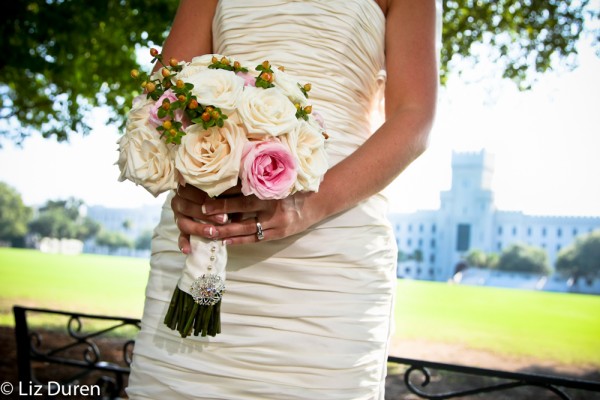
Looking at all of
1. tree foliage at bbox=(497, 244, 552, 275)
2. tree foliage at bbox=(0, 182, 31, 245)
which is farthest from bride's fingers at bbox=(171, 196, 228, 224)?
tree foliage at bbox=(497, 244, 552, 275)

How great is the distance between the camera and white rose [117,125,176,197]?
1322 millimetres

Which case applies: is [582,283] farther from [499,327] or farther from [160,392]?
[160,392]

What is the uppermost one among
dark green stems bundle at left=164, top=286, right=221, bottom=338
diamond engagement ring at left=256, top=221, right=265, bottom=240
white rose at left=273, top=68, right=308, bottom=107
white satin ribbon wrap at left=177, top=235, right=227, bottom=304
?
white rose at left=273, top=68, right=308, bottom=107

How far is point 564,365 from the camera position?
19.6 metres

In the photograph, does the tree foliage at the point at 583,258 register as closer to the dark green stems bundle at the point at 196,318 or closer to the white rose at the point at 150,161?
the dark green stems bundle at the point at 196,318

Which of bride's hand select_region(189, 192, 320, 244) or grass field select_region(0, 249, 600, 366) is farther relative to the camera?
grass field select_region(0, 249, 600, 366)

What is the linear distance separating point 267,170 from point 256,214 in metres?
0.18

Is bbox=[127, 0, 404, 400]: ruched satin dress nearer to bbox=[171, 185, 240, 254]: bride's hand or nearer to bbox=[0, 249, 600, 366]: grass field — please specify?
bbox=[171, 185, 240, 254]: bride's hand

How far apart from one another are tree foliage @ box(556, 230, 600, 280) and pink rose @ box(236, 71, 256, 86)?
3174 centimetres

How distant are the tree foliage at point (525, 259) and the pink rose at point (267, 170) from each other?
36.1 meters

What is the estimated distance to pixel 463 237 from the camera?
40.2 m

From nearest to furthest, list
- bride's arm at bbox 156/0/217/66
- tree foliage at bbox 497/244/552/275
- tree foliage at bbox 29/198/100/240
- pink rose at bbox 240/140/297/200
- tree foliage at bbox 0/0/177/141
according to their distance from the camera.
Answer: pink rose at bbox 240/140/297/200 → bride's arm at bbox 156/0/217/66 → tree foliage at bbox 0/0/177/141 → tree foliage at bbox 29/198/100/240 → tree foliage at bbox 497/244/552/275

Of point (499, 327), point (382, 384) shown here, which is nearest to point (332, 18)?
point (382, 384)

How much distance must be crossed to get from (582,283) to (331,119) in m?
33.4
